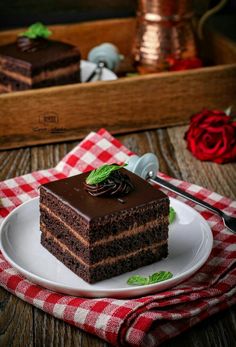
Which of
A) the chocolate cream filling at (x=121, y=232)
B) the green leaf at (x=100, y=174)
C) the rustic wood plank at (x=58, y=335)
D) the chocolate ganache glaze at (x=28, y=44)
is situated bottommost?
the rustic wood plank at (x=58, y=335)

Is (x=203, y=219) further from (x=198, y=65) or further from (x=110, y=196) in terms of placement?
(x=198, y=65)

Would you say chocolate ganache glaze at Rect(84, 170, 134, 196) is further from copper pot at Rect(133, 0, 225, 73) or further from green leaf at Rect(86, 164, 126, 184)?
copper pot at Rect(133, 0, 225, 73)

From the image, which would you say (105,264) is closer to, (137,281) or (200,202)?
(137,281)

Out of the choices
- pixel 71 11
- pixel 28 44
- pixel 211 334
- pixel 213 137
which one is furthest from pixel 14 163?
pixel 71 11

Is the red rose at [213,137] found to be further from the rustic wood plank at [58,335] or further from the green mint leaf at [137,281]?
the rustic wood plank at [58,335]

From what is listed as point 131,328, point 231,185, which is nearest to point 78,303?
point 131,328

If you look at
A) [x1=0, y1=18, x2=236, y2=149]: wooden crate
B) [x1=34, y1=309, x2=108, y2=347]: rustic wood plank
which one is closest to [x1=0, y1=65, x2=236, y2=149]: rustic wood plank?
[x1=0, y1=18, x2=236, y2=149]: wooden crate


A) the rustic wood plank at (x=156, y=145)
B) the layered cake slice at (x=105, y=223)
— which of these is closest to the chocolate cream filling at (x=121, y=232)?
the layered cake slice at (x=105, y=223)
